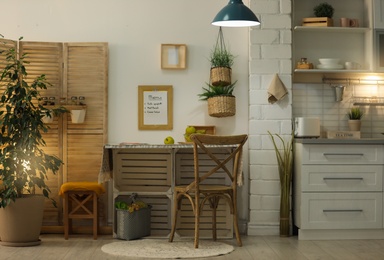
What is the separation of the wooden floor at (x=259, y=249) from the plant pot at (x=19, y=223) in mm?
97

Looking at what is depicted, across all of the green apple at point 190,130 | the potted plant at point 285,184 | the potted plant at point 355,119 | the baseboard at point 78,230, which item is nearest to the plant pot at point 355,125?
the potted plant at point 355,119

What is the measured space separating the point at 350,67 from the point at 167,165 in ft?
6.26

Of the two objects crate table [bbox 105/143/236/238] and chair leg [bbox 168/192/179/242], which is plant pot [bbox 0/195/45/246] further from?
chair leg [bbox 168/192/179/242]

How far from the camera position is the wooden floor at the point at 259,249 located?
4797 millimetres

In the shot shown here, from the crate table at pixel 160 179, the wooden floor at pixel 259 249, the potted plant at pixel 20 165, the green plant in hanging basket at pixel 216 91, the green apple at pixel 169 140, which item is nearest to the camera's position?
the wooden floor at pixel 259 249

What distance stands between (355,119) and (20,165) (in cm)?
307

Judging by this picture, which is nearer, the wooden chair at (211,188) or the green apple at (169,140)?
the wooden chair at (211,188)

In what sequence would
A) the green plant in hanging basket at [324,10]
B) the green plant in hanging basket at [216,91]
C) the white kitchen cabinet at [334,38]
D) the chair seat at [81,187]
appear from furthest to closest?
1. the white kitchen cabinet at [334,38]
2. the green plant in hanging basket at [324,10]
3. the green plant in hanging basket at [216,91]
4. the chair seat at [81,187]

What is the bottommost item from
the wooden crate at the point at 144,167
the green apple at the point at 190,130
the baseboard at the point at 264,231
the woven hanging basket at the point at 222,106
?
the baseboard at the point at 264,231

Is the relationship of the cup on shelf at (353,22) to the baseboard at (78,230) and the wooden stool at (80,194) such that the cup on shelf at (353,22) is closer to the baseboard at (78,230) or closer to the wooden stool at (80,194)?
the wooden stool at (80,194)

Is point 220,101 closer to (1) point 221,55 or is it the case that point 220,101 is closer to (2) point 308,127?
(1) point 221,55

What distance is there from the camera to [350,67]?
19.5 ft

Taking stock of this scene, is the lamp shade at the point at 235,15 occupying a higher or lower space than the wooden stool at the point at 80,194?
higher

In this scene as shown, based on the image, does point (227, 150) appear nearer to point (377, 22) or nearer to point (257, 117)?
point (257, 117)
